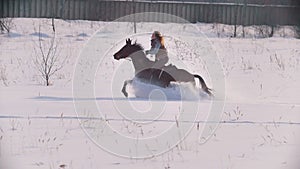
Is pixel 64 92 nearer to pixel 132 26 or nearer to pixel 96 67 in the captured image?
pixel 96 67

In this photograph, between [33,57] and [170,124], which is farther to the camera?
[33,57]

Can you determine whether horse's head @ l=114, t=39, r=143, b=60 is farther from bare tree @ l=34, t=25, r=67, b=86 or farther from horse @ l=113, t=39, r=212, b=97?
bare tree @ l=34, t=25, r=67, b=86

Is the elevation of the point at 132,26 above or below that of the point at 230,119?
above

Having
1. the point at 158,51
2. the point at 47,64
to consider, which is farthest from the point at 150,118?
the point at 47,64

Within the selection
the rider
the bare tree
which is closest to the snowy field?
the bare tree

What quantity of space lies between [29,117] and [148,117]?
A: 1537 millimetres

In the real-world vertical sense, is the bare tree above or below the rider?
below

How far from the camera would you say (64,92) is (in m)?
9.93

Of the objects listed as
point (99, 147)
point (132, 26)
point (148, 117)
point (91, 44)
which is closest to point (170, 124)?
point (148, 117)

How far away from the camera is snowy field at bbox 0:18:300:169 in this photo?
559 cm

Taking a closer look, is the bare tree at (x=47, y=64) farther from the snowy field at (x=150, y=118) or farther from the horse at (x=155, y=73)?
the horse at (x=155, y=73)

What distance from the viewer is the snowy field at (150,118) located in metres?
5.59

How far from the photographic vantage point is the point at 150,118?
7590 millimetres

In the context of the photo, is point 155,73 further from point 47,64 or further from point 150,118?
point 47,64
